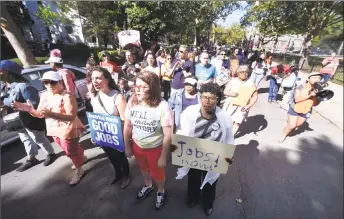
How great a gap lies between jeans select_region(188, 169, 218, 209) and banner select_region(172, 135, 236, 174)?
0.32 meters

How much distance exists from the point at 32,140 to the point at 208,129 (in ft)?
10.9

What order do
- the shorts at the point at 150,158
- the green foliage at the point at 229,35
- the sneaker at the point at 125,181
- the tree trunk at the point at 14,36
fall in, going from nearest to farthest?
the shorts at the point at 150,158 → the sneaker at the point at 125,181 → the tree trunk at the point at 14,36 → the green foliage at the point at 229,35

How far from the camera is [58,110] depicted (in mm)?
2461

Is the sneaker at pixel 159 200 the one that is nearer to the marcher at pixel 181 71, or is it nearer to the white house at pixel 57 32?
the marcher at pixel 181 71

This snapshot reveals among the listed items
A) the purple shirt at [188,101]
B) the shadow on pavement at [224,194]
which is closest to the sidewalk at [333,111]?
the shadow on pavement at [224,194]

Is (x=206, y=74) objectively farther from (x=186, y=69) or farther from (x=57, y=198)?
(x=57, y=198)

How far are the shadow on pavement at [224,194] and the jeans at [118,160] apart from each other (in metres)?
0.26

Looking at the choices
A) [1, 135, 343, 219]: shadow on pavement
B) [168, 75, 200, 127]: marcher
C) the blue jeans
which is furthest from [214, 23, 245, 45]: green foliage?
[168, 75, 200, 127]: marcher

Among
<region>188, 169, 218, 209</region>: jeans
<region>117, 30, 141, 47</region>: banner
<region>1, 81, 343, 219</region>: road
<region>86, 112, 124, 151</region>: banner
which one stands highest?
<region>117, 30, 141, 47</region>: banner

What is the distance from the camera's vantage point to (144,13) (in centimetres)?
1588

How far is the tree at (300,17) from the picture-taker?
12.2 metres

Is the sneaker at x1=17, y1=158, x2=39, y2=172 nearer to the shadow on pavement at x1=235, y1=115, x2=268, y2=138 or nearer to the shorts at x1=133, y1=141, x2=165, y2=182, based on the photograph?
the shorts at x1=133, y1=141, x2=165, y2=182

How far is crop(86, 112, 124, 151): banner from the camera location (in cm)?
229

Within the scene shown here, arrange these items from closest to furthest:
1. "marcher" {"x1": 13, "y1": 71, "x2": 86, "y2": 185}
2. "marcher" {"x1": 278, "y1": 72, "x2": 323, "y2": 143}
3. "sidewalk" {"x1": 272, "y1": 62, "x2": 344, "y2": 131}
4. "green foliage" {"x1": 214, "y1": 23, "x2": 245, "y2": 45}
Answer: "marcher" {"x1": 13, "y1": 71, "x2": 86, "y2": 185}
"marcher" {"x1": 278, "y1": 72, "x2": 323, "y2": 143}
"sidewalk" {"x1": 272, "y1": 62, "x2": 344, "y2": 131}
"green foliage" {"x1": 214, "y1": 23, "x2": 245, "y2": 45}
